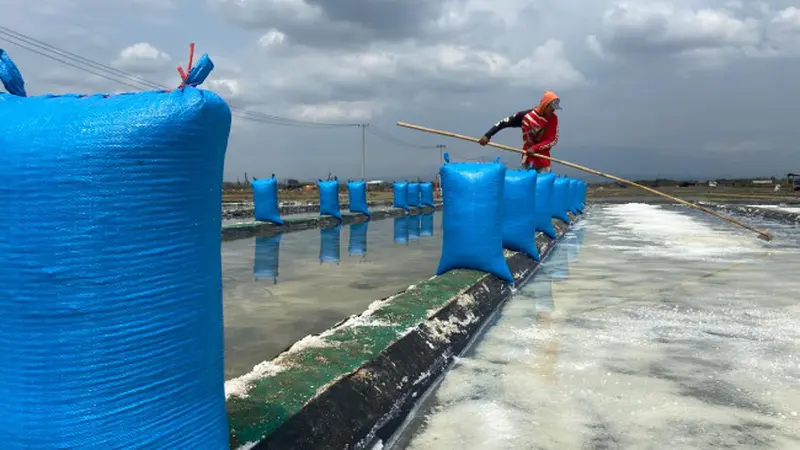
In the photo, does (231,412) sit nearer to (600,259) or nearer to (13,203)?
(13,203)

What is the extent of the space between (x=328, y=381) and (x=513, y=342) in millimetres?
1778

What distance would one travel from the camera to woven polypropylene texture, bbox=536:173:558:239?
9797 mm

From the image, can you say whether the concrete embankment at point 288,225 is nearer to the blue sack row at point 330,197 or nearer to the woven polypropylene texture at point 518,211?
the blue sack row at point 330,197

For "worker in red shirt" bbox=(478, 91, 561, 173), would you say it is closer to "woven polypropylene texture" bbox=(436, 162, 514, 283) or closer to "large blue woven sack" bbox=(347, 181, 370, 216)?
"woven polypropylene texture" bbox=(436, 162, 514, 283)

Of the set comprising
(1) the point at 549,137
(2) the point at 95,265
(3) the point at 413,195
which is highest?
(1) the point at 549,137

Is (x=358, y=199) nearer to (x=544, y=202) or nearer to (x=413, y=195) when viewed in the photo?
(x=413, y=195)

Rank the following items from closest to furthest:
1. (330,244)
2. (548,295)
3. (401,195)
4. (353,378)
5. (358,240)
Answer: (353,378) < (548,295) < (330,244) < (358,240) < (401,195)

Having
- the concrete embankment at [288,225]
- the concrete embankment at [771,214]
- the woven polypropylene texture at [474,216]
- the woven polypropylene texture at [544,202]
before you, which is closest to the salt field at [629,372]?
the woven polypropylene texture at [474,216]

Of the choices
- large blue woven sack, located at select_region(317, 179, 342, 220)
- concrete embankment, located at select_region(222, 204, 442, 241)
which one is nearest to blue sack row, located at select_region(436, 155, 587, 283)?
concrete embankment, located at select_region(222, 204, 442, 241)

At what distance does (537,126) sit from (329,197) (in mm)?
9168

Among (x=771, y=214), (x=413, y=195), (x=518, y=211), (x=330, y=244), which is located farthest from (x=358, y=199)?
(x=771, y=214)

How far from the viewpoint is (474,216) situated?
5422mm

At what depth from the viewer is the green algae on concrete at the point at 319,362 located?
6.90 ft

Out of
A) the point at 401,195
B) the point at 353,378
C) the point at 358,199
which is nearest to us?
the point at 353,378
